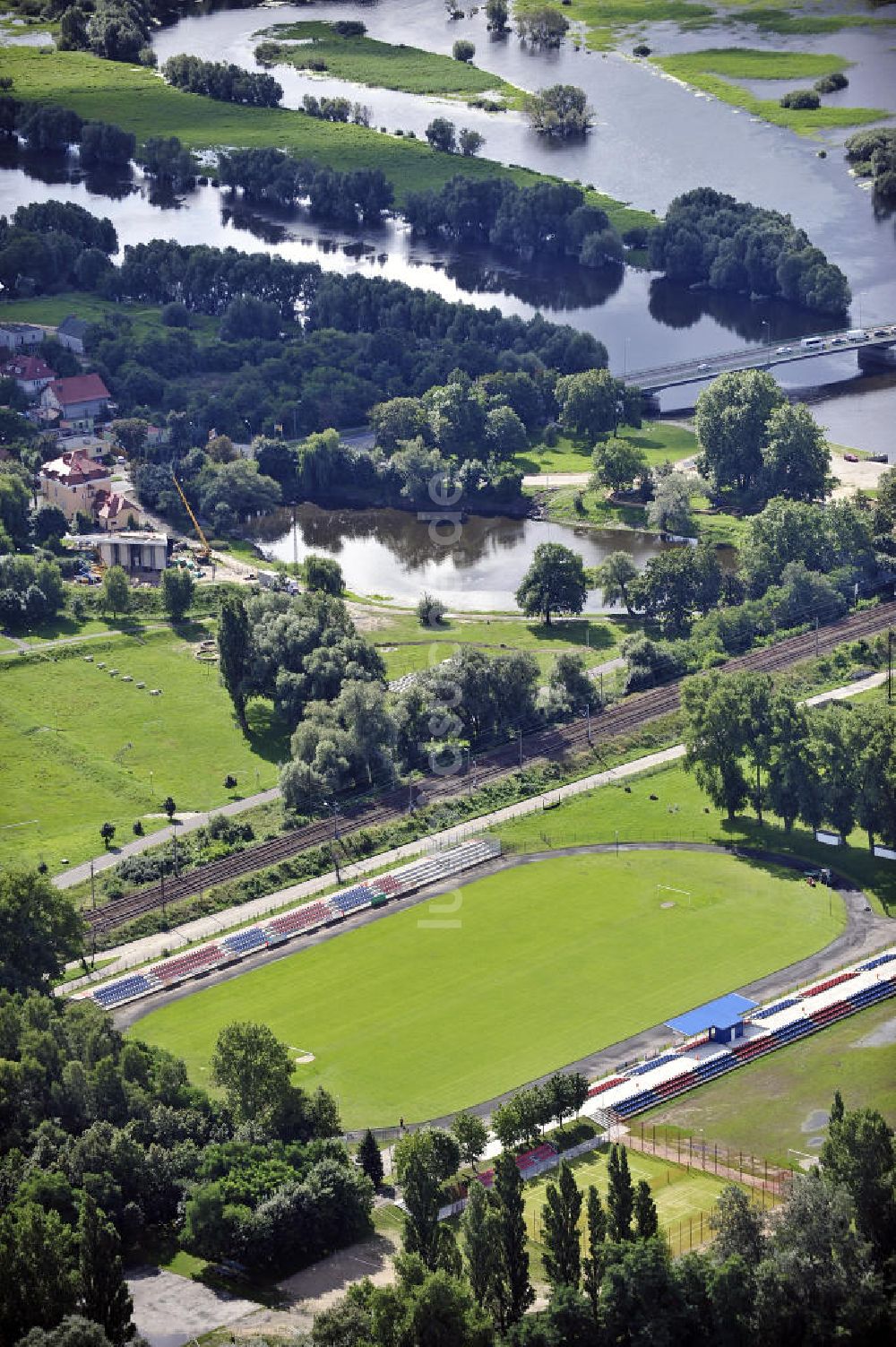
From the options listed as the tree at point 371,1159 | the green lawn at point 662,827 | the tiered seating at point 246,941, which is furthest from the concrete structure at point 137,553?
the tree at point 371,1159

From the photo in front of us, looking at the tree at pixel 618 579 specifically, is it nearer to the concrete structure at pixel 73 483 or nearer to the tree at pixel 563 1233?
the concrete structure at pixel 73 483

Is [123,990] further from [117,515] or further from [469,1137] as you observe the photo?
[117,515]

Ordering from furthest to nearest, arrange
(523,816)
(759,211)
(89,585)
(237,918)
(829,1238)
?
(759,211) → (89,585) → (523,816) → (237,918) → (829,1238)

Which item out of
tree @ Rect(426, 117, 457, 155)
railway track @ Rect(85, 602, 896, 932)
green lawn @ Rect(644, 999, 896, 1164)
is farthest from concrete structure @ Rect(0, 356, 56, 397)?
green lawn @ Rect(644, 999, 896, 1164)

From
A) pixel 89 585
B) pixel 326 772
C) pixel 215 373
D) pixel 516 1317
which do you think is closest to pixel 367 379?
pixel 215 373

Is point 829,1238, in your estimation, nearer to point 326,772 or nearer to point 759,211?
point 326,772

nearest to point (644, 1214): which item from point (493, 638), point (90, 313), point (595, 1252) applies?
point (595, 1252)

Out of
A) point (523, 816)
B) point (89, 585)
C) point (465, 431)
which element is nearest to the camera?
point (523, 816)
